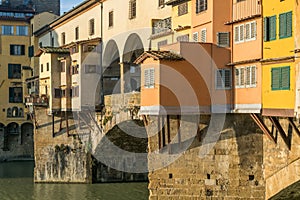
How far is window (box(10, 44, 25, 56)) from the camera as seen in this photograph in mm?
67000

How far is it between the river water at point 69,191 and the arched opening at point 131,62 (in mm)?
7423

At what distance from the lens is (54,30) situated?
57.2m

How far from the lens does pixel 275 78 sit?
19344 mm

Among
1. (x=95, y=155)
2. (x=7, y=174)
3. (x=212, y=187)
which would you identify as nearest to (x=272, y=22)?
→ (x=212, y=187)

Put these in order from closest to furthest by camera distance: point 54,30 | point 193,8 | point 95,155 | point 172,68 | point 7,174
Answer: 1. point 172,68
2. point 193,8
3. point 95,155
4. point 7,174
5. point 54,30

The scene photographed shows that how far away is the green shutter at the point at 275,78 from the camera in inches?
755

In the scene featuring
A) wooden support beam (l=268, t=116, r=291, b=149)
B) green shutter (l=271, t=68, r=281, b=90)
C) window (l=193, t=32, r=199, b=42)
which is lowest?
wooden support beam (l=268, t=116, r=291, b=149)

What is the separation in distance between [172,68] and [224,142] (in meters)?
4.05

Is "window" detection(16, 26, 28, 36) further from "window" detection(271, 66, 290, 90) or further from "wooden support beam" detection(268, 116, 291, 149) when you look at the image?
"window" detection(271, 66, 290, 90)

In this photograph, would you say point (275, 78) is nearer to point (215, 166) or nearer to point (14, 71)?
point (215, 166)

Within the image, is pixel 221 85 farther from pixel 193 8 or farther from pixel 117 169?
pixel 117 169

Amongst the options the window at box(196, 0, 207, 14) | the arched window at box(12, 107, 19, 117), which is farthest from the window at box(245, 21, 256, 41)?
the arched window at box(12, 107, 19, 117)

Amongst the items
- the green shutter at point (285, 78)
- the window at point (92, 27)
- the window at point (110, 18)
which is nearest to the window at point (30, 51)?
the window at point (92, 27)

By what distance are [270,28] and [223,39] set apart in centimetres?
360
